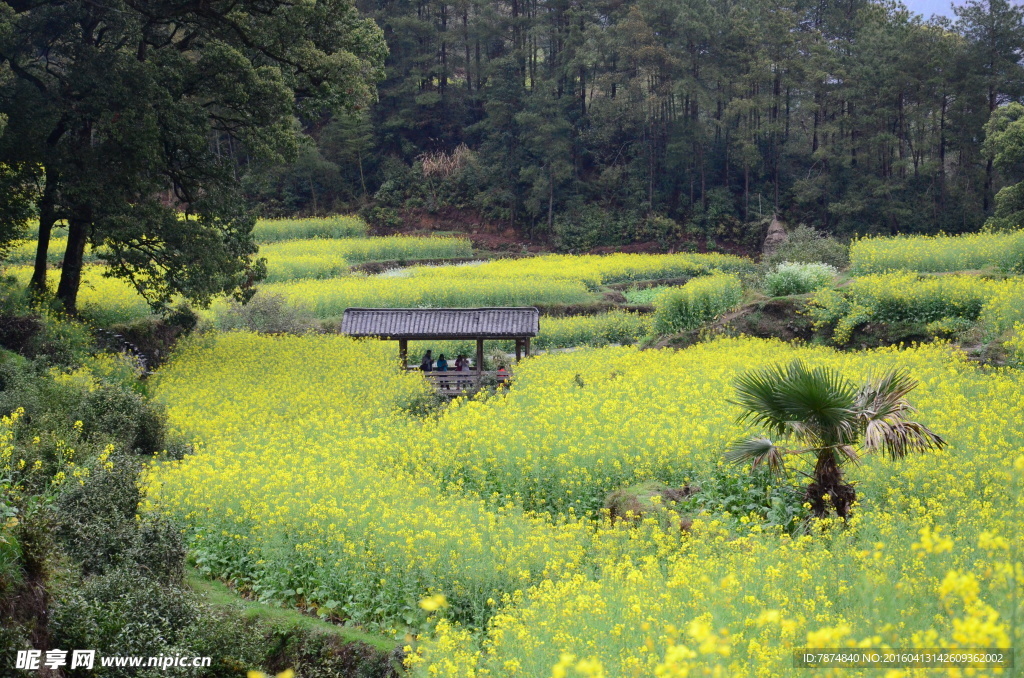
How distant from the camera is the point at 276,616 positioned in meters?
9.16

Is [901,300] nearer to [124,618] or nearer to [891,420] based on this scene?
[891,420]

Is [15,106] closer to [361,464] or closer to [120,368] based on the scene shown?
[120,368]

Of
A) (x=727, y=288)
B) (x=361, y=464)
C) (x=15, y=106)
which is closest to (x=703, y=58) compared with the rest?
(x=727, y=288)

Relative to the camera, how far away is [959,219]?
41.7 m

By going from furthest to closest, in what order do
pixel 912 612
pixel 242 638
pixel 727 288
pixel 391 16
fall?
pixel 391 16 < pixel 727 288 < pixel 242 638 < pixel 912 612

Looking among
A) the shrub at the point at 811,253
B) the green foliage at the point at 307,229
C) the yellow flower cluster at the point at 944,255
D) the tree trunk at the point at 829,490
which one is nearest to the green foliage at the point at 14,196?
the tree trunk at the point at 829,490

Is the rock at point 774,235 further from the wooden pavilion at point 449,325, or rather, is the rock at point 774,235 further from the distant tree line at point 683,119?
the wooden pavilion at point 449,325

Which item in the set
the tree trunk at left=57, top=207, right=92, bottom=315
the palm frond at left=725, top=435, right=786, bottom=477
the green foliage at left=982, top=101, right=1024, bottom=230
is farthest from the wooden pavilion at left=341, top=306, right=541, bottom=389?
the green foliage at left=982, top=101, right=1024, bottom=230

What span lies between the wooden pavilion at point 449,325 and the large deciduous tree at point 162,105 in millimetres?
3174

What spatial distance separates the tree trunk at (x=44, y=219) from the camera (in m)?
18.8

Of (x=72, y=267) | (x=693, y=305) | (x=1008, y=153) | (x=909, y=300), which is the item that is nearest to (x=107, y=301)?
(x=72, y=267)

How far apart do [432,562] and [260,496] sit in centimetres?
301

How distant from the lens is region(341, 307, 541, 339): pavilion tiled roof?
20.8m

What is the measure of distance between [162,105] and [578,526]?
43.8ft
